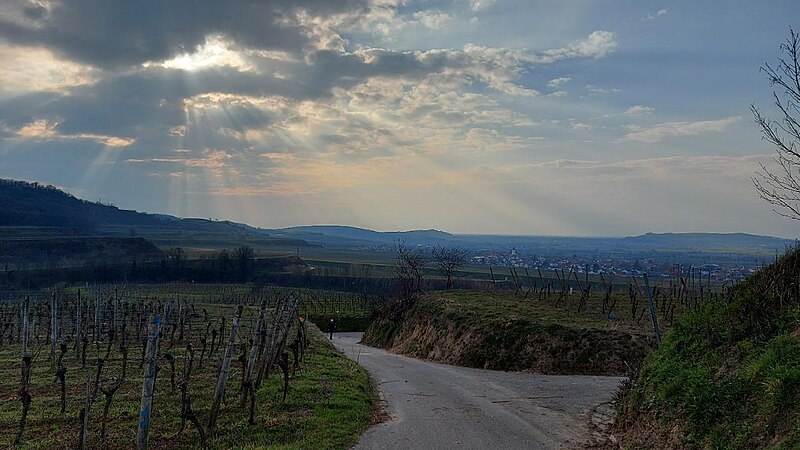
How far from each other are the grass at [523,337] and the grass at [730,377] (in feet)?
26.6

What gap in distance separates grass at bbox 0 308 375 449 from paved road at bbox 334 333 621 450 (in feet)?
3.04

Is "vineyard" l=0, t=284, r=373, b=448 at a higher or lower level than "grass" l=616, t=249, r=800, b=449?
lower

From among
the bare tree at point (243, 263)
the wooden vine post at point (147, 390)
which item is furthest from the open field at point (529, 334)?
the bare tree at point (243, 263)

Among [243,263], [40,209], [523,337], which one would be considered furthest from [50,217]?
[523,337]

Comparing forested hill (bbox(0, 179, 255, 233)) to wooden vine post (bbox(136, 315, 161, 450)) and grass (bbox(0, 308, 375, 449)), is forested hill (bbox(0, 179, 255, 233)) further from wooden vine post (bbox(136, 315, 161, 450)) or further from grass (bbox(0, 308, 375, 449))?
wooden vine post (bbox(136, 315, 161, 450))

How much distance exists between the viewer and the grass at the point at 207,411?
35.4 ft

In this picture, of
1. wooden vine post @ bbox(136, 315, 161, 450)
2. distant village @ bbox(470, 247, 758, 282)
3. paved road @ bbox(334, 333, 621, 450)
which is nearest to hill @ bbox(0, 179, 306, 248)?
distant village @ bbox(470, 247, 758, 282)

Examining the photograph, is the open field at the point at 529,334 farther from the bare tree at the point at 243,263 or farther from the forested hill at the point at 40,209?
the forested hill at the point at 40,209

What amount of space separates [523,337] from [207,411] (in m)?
16.1

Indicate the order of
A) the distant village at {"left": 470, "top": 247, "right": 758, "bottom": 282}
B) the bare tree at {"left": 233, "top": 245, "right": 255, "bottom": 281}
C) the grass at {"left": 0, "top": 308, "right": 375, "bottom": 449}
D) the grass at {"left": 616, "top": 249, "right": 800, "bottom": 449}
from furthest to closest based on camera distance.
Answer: the bare tree at {"left": 233, "top": 245, "right": 255, "bottom": 281} < the distant village at {"left": 470, "top": 247, "right": 758, "bottom": 282} < the grass at {"left": 0, "top": 308, "right": 375, "bottom": 449} < the grass at {"left": 616, "top": 249, "right": 800, "bottom": 449}

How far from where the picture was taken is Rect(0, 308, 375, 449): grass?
1079 centimetres

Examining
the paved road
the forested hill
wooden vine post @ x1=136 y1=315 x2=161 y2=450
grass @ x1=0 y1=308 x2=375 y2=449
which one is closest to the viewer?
wooden vine post @ x1=136 y1=315 x2=161 y2=450

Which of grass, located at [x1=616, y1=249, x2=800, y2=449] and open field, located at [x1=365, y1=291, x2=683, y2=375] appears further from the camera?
open field, located at [x1=365, y1=291, x2=683, y2=375]

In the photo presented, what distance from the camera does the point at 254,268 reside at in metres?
119
